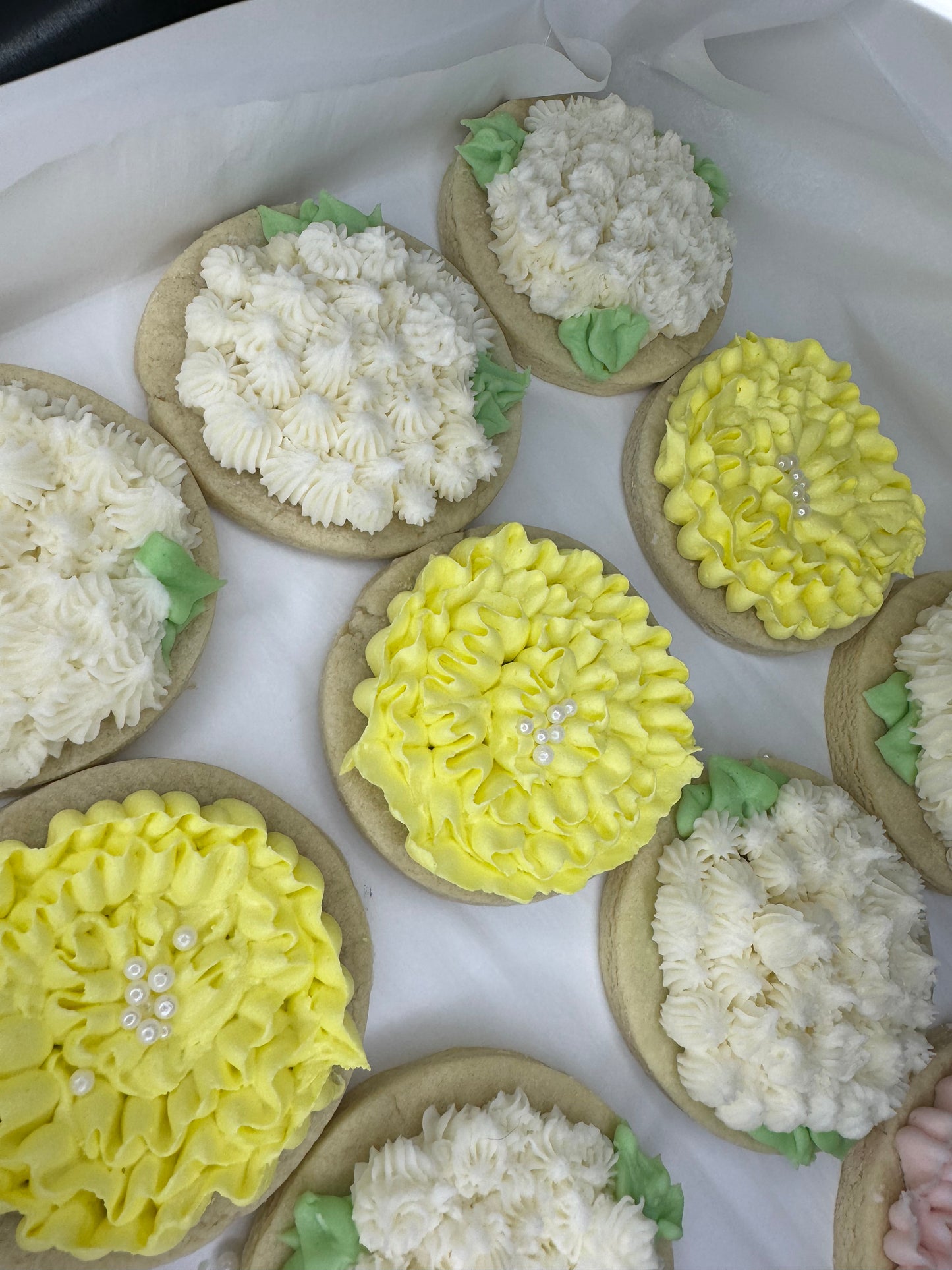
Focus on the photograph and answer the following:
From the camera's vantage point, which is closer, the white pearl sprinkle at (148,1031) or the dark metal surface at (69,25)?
the white pearl sprinkle at (148,1031)

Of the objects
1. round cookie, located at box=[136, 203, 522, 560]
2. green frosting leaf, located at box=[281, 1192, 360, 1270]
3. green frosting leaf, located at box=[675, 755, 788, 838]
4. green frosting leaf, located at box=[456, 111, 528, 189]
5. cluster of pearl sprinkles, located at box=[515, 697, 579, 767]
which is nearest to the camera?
green frosting leaf, located at box=[281, 1192, 360, 1270]

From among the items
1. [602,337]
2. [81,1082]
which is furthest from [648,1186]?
[602,337]

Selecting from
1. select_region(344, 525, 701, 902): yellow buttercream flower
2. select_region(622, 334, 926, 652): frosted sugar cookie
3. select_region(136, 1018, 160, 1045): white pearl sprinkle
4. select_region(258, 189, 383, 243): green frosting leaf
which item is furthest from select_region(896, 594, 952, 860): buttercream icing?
select_region(136, 1018, 160, 1045): white pearl sprinkle

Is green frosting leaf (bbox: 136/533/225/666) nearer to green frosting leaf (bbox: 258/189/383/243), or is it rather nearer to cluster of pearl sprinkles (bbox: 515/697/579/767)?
cluster of pearl sprinkles (bbox: 515/697/579/767)

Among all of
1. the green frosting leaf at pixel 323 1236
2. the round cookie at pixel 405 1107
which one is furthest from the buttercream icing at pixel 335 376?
the green frosting leaf at pixel 323 1236

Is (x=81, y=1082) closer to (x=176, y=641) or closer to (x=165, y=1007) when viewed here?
(x=165, y=1007)

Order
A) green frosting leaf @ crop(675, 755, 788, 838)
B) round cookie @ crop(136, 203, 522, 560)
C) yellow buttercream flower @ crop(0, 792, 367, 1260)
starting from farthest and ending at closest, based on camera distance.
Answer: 1. green frosting leaf @ crop(675, 755, 788, 838)
2. round cookie @ crop(136, 203, 522, 560)
3. yellow buttercream flower @ crop(0, 792, 367, 1260)

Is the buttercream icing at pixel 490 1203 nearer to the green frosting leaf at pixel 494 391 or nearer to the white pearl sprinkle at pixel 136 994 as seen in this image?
the white pearl sprinkle at pixel 136 994
